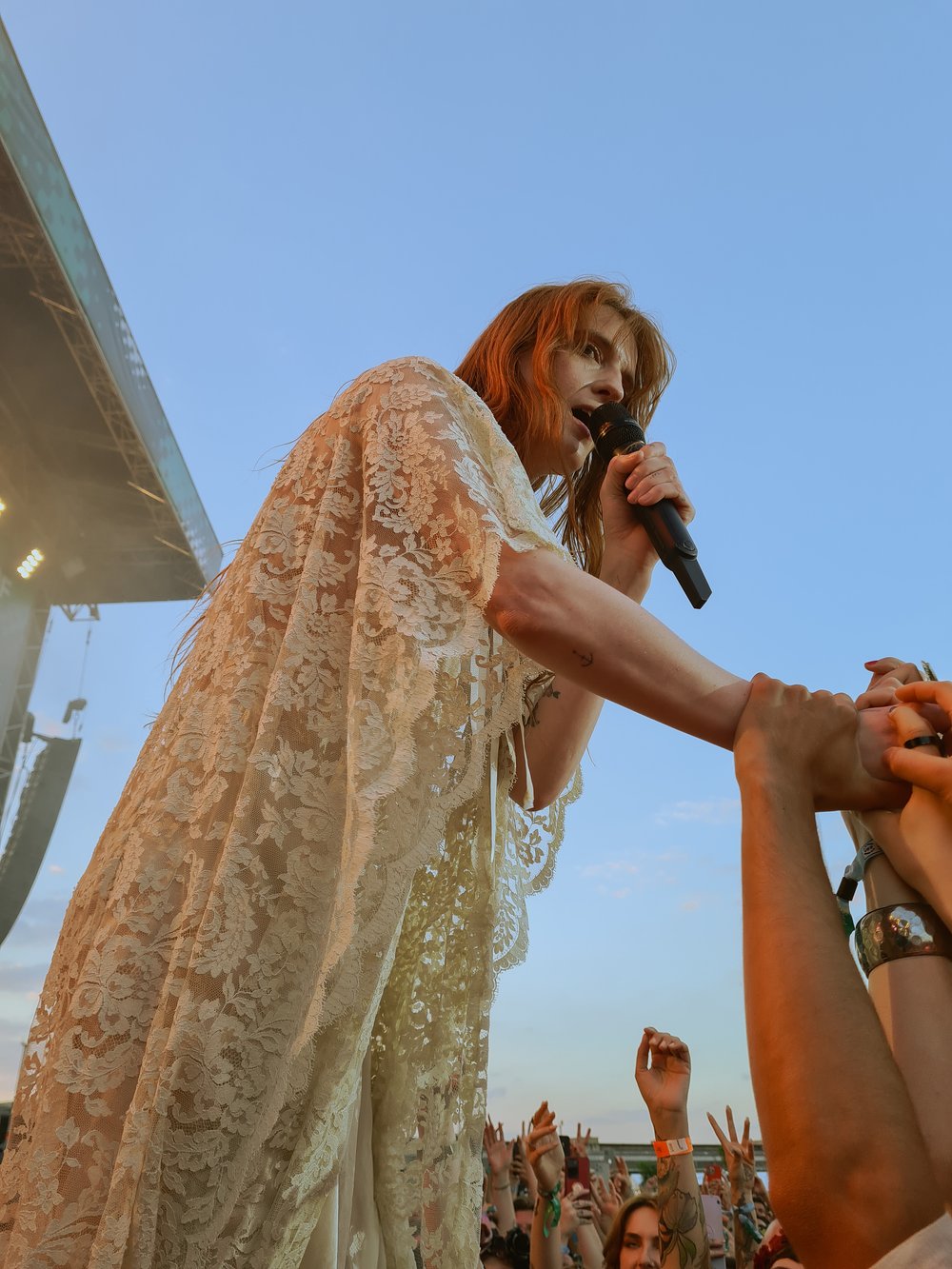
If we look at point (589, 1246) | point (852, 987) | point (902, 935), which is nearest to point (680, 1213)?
point (589, 1246)

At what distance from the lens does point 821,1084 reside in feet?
1.93

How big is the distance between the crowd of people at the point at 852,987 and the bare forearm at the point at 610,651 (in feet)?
0.17

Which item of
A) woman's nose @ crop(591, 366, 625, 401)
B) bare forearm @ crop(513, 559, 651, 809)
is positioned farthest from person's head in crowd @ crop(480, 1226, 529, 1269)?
woman's nose @ crop(591, 366, 625, 401)

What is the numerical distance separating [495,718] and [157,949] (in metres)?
0.40

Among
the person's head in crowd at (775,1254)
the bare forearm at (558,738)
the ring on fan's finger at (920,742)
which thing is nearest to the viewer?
the ring on fan's finger at (920,742)

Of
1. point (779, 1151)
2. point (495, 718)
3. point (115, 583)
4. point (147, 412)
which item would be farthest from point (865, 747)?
point (115, 583)

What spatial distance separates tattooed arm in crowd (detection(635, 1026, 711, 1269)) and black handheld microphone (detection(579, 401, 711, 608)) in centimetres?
167

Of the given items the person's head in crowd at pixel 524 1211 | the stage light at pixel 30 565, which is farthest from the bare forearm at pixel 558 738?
the stage light at pixel 30 565

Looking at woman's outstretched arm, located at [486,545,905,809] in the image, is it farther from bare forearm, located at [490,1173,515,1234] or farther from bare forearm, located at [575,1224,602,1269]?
bare forearm, located at [575,1224,602,1269]

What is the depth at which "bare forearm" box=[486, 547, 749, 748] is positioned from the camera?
3.07ft

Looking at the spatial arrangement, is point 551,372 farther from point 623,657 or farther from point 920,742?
point 920,742

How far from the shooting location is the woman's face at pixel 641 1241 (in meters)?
2.95

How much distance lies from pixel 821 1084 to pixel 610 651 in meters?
0.44

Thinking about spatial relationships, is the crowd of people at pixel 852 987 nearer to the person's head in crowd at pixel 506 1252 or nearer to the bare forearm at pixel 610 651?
the bare forearm at pixel 610 651
